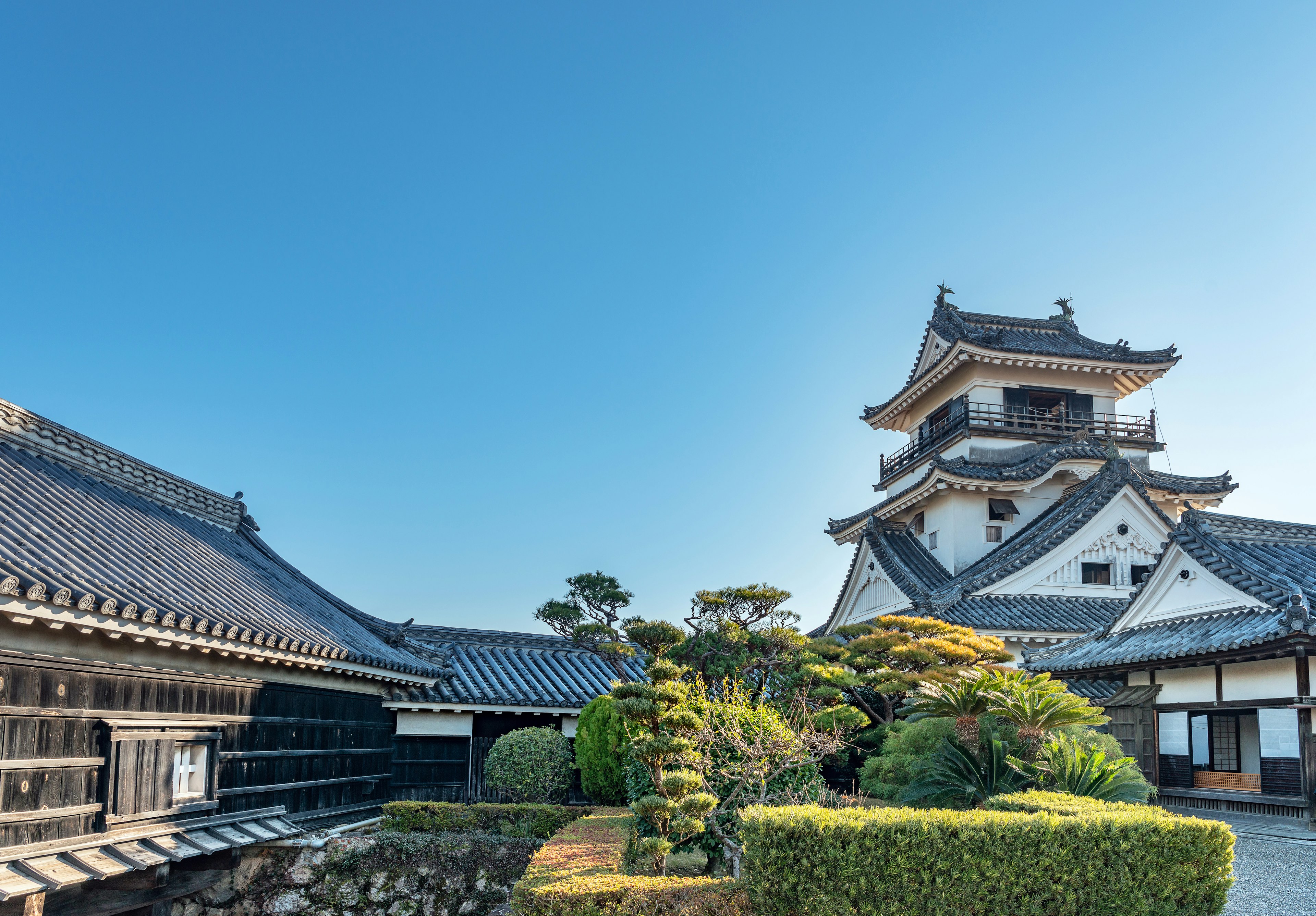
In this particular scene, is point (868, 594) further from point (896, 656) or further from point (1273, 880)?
point (1273, 880)

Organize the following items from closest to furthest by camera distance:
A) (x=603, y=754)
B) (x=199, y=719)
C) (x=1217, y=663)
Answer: (x=199, y=719) < (x=603, y=754) < (x=1217, y=663)

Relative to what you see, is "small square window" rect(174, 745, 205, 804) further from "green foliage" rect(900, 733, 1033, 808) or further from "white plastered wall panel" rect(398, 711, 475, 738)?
"green foliage" rect(900, 733, 1033, 808)

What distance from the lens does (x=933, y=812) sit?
30.2 feet

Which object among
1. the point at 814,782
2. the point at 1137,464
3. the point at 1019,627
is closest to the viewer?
the point at 814,782

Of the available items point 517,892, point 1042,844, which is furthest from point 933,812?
point 517,892

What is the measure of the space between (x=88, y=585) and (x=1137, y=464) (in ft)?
104

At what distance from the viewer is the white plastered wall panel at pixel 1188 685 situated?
16.7 m

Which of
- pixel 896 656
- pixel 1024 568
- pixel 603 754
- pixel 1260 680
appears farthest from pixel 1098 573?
pixel 603 754

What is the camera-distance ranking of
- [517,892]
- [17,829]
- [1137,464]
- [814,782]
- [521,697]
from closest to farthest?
[17,829] → [517,892] → [814,782] → [521,697] → [1137,464]

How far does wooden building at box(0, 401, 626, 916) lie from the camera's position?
8.87 m

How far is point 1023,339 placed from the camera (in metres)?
32.9

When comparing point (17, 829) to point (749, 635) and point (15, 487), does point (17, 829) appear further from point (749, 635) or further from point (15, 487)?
point (749, 635)

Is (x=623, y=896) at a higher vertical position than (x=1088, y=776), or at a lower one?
lower

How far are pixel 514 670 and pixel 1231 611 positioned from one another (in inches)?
579
